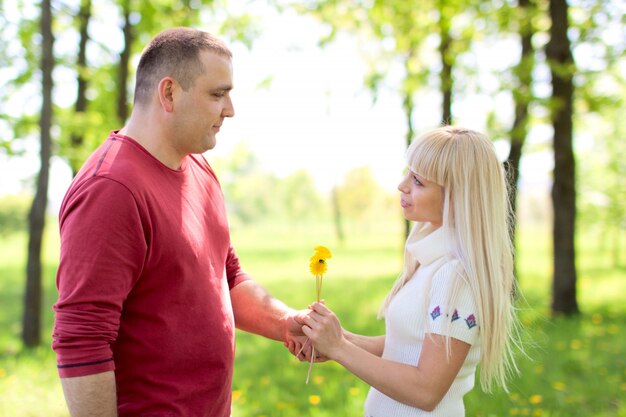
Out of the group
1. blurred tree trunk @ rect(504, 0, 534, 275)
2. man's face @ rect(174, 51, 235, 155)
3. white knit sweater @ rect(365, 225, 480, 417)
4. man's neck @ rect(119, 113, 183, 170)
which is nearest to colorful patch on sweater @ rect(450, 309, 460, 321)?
white knit sweater @ rect(365, 225, 480, 417)

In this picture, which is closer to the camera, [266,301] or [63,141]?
[266,301]

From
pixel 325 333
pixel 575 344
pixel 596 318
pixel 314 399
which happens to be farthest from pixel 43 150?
pixel 596 318

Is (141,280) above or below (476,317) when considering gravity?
above

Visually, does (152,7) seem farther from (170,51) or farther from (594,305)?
(594,305)

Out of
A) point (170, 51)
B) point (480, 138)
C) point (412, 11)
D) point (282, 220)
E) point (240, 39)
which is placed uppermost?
point (412, 11)

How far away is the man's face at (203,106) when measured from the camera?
2225mm

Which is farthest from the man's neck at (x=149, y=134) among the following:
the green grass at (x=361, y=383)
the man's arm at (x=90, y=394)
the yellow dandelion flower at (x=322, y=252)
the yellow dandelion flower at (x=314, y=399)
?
the yellow dandelion flower at (x=314, y=399)

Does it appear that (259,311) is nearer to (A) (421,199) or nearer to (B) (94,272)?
(A) (421,199)

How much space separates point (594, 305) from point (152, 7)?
345 inches

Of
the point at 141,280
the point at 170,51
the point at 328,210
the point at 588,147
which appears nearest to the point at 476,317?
the point at 141,280

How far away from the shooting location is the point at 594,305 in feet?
34.2

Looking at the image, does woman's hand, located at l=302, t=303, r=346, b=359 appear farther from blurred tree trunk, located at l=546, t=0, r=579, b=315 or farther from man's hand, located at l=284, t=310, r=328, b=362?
blurred tree trunk, located at l=546, t=0, r=579, b=315

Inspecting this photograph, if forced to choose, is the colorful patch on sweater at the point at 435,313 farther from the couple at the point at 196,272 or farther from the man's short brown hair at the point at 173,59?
the man's short brown hair at the point at 173,59

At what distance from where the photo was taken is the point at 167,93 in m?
2.21
